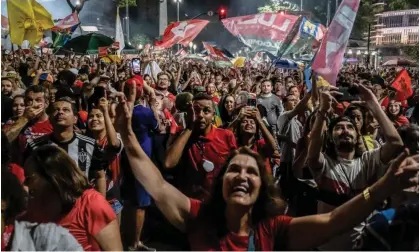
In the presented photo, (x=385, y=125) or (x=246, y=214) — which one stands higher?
(x=385, y=125)

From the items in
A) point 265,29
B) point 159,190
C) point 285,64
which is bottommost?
point 285,64

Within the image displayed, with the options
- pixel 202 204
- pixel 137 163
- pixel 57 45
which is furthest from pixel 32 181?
pixel 57 45

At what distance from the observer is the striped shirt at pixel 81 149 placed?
192 inches

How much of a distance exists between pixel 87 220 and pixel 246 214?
31.9 inches

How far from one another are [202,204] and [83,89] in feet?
17.4

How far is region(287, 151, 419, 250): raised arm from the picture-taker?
8.89 feet

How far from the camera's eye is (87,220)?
3225 mm

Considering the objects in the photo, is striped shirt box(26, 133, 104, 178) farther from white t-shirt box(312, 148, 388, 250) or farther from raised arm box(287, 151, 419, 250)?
raised arm box(287, 151, 419, 250)

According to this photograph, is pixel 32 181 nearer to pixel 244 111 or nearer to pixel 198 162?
pixel 198 162

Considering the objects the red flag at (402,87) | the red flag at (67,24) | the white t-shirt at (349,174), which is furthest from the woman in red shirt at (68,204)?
the red flag at (67,24)

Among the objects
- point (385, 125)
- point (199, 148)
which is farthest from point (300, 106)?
point (385, 125)

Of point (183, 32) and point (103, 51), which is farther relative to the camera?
point (183, 32)

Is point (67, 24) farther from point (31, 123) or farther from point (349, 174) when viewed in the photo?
point (349, 174)

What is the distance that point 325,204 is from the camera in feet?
14.7
